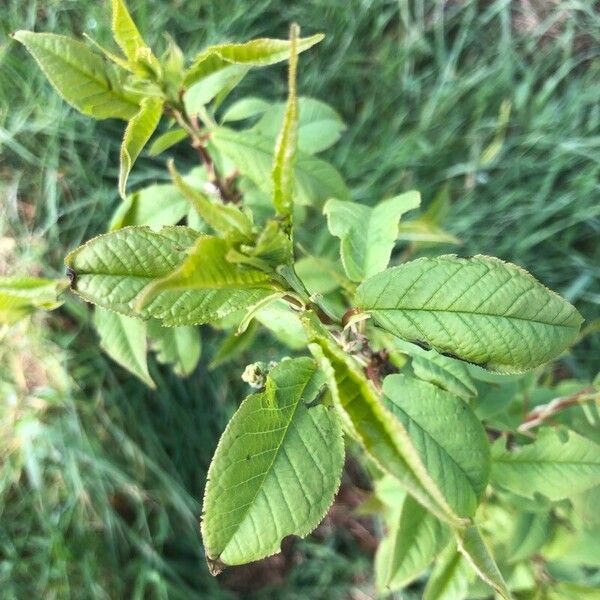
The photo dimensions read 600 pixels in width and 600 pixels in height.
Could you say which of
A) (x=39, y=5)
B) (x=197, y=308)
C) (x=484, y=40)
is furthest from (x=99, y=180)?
(x=197, y=308)

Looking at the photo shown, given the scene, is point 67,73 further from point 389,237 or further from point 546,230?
point 546,230

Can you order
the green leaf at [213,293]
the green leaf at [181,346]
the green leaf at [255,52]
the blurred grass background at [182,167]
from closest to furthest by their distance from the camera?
the green leaf at [213,293], the green leaf at [255,52], the green leaf at [181,346], the blurred grass background at [182,167]

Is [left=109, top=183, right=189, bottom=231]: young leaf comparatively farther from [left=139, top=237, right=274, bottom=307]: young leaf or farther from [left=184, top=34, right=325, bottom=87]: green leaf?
[left=139, top=237, right=274, bottom=307]: young leaf

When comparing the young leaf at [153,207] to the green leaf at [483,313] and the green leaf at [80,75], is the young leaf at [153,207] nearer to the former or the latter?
the green leaf at [80,75]

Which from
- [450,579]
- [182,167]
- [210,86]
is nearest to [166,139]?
[210,86]

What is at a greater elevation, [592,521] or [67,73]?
[67,73]

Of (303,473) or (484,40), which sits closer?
(303,473)

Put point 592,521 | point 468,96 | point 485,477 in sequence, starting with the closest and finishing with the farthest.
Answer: point 485,477, point 592,521, point 468,96

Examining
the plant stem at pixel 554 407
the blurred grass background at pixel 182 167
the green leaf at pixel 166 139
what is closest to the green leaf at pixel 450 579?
the plant stem at pixel 554 407
